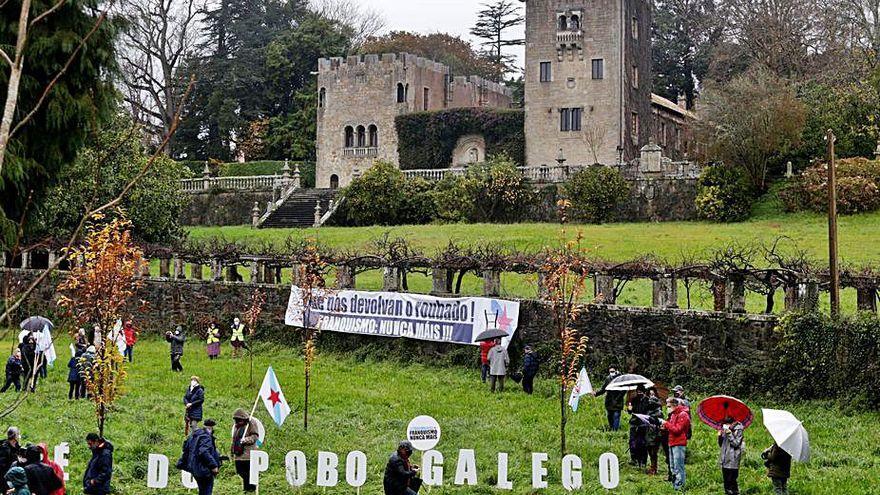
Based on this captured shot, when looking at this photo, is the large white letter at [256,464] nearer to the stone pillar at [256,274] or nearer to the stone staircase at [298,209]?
the stone pillar at [256,274]

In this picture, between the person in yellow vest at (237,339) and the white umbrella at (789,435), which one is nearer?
the white umbrella at (789,435)

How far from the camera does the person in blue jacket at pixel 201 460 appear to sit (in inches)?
607

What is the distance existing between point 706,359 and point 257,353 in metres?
12.2

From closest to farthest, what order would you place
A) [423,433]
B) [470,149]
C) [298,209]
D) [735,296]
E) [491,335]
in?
[423,433], [735,296], [491,335], [298,209], [470,149]

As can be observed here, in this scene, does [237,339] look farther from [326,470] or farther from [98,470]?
[98,470]

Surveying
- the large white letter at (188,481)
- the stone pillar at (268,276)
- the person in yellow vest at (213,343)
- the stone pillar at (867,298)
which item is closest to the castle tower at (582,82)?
the stone pillar at (268,276)

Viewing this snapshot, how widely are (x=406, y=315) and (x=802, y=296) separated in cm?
985

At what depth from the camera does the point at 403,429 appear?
20344 mm

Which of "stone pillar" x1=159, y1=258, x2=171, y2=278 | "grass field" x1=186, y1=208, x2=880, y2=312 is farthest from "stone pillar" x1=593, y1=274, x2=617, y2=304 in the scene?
"stone pillar" x1=159, y1=258, x2=171, y2=278

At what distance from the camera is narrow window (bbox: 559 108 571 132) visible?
182 ft

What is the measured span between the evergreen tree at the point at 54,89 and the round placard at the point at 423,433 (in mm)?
6029

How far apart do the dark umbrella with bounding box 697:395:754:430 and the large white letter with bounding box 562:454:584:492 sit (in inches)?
78.5

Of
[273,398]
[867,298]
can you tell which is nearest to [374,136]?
[867,298]

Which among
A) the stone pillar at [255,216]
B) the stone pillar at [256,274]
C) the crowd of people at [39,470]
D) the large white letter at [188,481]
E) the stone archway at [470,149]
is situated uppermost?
the stone archway at [470,149]
